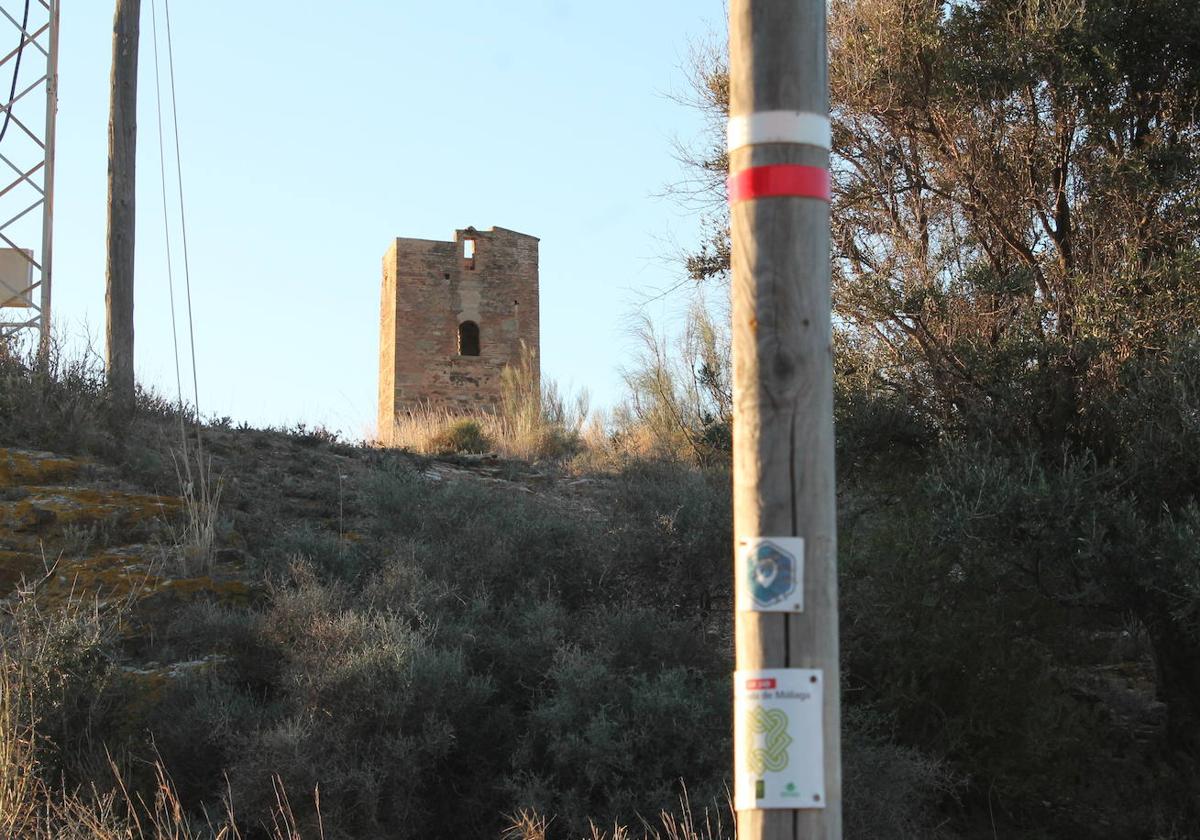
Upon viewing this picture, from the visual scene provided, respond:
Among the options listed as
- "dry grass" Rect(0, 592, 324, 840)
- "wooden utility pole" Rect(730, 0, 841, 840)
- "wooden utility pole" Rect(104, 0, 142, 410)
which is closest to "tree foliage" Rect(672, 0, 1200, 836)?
"dry grass" Rect(0, 592, 324, 840)

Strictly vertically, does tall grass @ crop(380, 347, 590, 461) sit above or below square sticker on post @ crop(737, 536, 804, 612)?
above

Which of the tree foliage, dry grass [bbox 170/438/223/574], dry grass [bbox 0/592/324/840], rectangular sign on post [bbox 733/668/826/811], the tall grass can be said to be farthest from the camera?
the tall grass

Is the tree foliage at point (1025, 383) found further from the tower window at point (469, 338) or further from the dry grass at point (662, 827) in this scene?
the tower window at point (469, 338)

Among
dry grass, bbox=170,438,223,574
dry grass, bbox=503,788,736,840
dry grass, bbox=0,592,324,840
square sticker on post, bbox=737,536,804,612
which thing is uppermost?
dry grass, bbox=170,438,223,574

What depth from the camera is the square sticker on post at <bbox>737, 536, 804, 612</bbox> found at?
8.04ft

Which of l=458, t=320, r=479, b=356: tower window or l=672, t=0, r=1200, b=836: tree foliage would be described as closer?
l=672, t=0, r=1200, b=836: tree foliage

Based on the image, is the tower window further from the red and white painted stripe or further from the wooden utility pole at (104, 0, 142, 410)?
the red and white painted stripe

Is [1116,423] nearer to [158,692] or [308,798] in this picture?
[308,798]

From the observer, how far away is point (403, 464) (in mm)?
11383

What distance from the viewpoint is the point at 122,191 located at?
1120 centimetres

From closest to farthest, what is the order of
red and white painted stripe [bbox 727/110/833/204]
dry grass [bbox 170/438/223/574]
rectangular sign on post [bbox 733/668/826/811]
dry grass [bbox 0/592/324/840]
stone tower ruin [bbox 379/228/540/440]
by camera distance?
rectangular sign on post [bbox 733/668/826/811] < red and white painted stripe [bbox 727/110/833/204] < dry grass [bbox 0/592/324/840] < dry grass [bbox 170/438/223/574] < stone tower ruin [bbox 379/228/540/440]

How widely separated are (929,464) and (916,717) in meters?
1.71

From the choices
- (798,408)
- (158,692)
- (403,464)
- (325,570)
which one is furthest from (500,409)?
(798,408)

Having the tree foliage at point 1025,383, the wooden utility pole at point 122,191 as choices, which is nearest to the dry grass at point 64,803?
the tree foliage at point 1025,383
